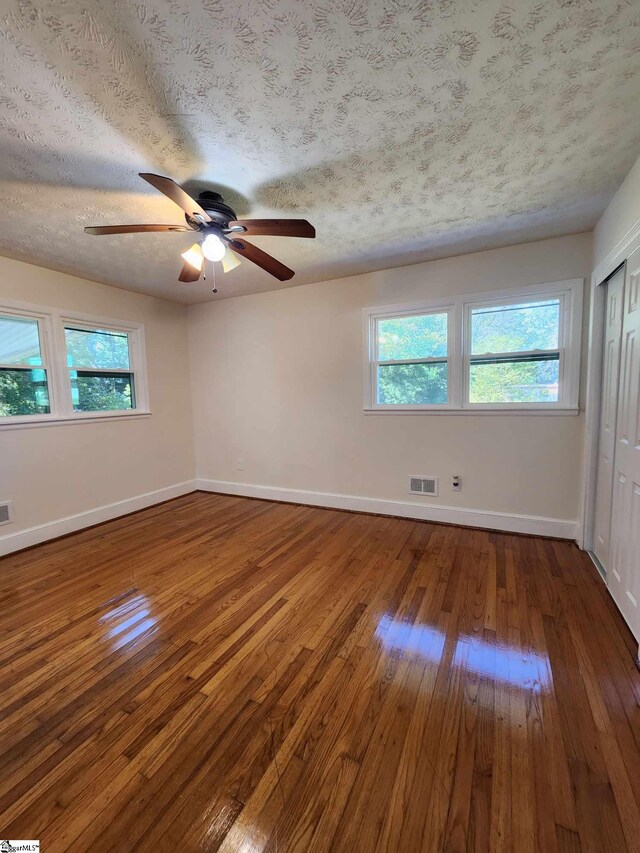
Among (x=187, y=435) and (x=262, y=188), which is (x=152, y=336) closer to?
(x=187, y=435)

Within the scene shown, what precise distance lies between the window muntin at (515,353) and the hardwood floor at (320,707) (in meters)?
1.46

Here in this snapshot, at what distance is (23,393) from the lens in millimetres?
3227

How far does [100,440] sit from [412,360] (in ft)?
11.8

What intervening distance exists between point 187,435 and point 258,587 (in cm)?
305

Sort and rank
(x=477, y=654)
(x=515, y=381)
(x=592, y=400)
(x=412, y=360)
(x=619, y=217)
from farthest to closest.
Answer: (x=412, y=360)
(x=515, y=381)
(x=592, y=400)
(x=619, y=217)
(x=477, y=654)

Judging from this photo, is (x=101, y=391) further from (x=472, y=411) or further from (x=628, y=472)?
(x=628, y=472)

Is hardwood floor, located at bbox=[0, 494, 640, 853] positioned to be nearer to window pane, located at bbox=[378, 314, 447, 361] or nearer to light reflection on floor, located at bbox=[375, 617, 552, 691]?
light reflection on floor, located at bbox=[375, 617, 552, 691]

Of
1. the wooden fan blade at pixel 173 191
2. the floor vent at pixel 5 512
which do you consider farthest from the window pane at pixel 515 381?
the floor vent at pixel 5 512

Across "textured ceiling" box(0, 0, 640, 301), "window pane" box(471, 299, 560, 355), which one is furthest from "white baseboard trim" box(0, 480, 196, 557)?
"window pane" box(471, 299, 560, 355)

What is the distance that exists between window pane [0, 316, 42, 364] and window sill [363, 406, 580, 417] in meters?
3.39

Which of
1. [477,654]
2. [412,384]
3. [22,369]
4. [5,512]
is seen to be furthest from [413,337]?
[5,512]

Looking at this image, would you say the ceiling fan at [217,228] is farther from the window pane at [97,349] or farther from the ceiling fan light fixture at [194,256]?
the window pane at [97,349]

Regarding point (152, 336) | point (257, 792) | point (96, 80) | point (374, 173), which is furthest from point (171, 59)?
point (152, 336)

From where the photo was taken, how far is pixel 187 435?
16.1 feet
